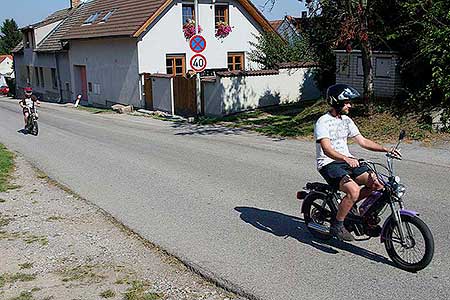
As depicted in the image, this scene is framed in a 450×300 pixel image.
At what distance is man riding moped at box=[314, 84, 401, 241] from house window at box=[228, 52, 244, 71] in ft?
80.1

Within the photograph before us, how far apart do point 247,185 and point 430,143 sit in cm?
542

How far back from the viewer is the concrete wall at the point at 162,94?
22.8 meters

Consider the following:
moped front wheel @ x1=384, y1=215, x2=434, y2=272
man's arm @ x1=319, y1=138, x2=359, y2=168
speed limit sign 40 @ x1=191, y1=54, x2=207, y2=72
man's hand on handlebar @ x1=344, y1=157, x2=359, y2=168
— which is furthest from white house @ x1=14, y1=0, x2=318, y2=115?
moped front wheel @ x1=384, y1=215, x2=434, y2=272

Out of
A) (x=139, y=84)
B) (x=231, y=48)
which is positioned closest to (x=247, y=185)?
(x=139, y=84)

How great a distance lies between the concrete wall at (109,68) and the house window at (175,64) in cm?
188

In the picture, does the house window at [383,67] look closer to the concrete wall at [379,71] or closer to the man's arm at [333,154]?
the concrete wall at [379,71]

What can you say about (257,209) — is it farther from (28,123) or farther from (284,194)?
(28,123)

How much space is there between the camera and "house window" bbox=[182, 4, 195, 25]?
27.3 m

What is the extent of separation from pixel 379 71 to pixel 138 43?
44.3ft

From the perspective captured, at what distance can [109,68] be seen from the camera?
29516 millimetres

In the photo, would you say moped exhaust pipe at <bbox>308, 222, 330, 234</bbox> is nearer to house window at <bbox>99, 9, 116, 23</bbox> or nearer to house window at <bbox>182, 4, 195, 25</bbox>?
house window at <bbox>182, 4, 195, 25</bbox>

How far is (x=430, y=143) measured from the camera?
11922 millimetres

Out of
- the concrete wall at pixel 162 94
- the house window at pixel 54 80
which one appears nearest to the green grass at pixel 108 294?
the concrete wall at pixel 162 94

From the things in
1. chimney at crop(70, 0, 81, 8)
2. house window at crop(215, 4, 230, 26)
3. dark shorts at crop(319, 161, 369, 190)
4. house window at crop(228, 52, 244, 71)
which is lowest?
dark shorts at crop(319, 161, 369, 190)
